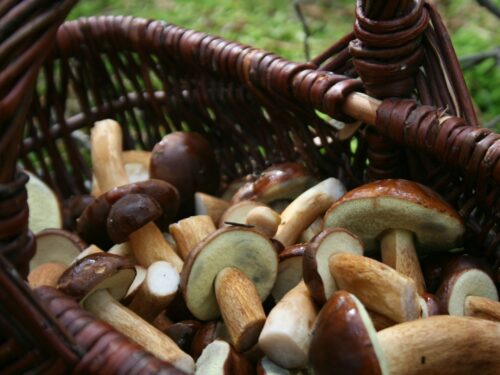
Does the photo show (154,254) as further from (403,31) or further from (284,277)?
(403,31)

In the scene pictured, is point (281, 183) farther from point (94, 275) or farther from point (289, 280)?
point (94, 275)

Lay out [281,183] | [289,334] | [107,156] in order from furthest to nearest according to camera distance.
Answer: [107,156] < [281,183] < [289,334]

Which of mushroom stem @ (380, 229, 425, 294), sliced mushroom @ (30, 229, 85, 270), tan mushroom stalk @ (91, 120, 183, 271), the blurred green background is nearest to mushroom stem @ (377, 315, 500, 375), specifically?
mushroom stem @ (380, 229, 425, 294)

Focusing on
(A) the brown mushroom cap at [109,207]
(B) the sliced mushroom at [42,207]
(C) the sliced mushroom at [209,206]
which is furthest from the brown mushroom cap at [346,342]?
(B) the sliced mushroom at [42,207]

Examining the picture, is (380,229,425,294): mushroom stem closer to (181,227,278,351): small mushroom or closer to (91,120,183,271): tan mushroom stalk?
(181,227,278,351): small mushroom

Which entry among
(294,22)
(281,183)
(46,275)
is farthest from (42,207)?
(294,22)

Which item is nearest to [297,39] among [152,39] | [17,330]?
[152,39]
